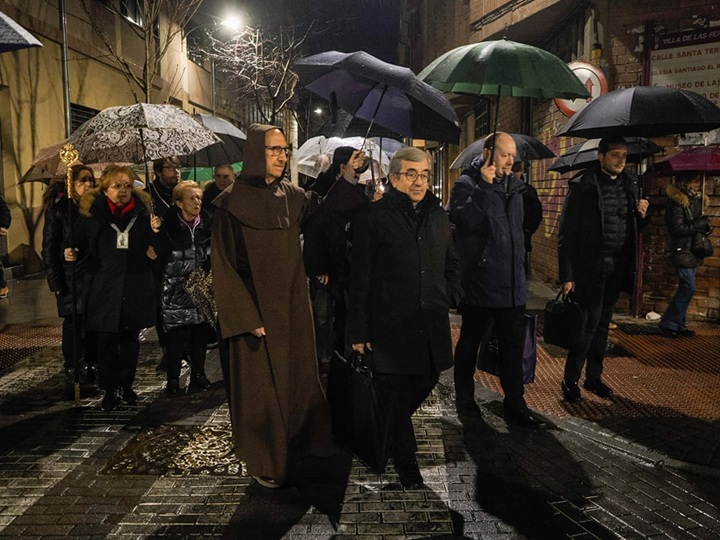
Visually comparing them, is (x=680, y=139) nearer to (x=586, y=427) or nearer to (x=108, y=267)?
(x=586, y=427)

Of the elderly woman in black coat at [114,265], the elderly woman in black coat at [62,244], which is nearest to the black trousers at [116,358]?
the elderly woman in black coat at [114,265]

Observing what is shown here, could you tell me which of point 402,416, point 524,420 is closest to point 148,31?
point 524,420

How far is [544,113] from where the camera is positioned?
12.0 metres

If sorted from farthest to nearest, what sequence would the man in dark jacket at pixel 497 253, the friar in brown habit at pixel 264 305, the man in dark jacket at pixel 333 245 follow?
the man in dark jacket at pixel 333 245 → the man in dark jacket at pixel 497 253 → the friar in brown habit at pixel 264 305

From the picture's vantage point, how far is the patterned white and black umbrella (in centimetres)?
521

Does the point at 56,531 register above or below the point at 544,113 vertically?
below

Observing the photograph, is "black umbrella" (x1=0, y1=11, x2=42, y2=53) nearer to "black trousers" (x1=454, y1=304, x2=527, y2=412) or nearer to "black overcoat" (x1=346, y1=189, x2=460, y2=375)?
"black overcoat" (x1=346, y1=189, x2=460, y2=375)

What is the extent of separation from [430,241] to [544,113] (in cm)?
902

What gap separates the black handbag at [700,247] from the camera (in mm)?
8062

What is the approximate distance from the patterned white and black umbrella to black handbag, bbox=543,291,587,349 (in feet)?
10.8

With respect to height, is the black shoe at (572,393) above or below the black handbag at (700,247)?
below

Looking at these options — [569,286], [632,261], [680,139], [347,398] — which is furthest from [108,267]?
[680,139]

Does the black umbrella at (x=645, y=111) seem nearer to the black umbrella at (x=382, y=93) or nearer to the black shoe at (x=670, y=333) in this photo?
the black umbrella at (x=382, y=93)

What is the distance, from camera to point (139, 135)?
18.7 ft
